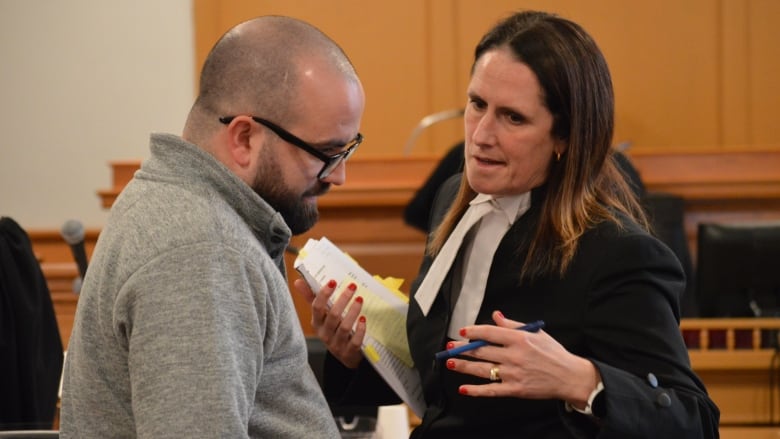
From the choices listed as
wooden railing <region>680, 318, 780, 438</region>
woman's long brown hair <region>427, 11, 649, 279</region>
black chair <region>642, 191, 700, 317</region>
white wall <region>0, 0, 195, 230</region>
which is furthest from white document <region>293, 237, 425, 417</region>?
white wall <region>0, 0, 195, 230</region>

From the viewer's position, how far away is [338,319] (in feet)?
6.29

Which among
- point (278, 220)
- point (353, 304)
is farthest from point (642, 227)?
point (278, 220)

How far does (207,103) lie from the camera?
144 centimetres

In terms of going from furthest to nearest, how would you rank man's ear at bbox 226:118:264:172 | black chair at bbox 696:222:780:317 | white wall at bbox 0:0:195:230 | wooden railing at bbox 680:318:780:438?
white wall at bbox 0:0:195:230
black chair at bbox 696:222:780:317
wooden railing at bbox 680:318:780:438
man's ear at bbox 226:118:264:172

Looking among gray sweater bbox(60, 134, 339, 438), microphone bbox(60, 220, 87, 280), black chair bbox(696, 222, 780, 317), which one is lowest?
black chair bbox(696, 222, 780, 317)

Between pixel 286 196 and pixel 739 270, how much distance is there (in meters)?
2.56

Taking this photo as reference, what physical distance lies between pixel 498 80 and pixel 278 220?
59 cm

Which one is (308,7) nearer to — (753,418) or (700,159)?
(700,159)

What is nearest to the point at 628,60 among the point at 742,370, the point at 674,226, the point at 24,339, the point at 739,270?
the point at 674,226

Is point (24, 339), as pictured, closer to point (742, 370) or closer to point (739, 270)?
point (742, 370)

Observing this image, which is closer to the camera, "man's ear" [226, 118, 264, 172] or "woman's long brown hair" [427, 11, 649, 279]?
"man's ear" [226, 118, 264, 172]

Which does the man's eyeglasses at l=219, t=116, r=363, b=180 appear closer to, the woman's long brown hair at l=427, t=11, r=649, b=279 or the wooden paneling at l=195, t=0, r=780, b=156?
the woman's long brown hair at l=427, t=11, r=649, b=279

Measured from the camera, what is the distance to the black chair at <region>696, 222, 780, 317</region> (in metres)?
3.60

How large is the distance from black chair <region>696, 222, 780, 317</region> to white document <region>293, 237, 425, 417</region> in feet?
6.28
